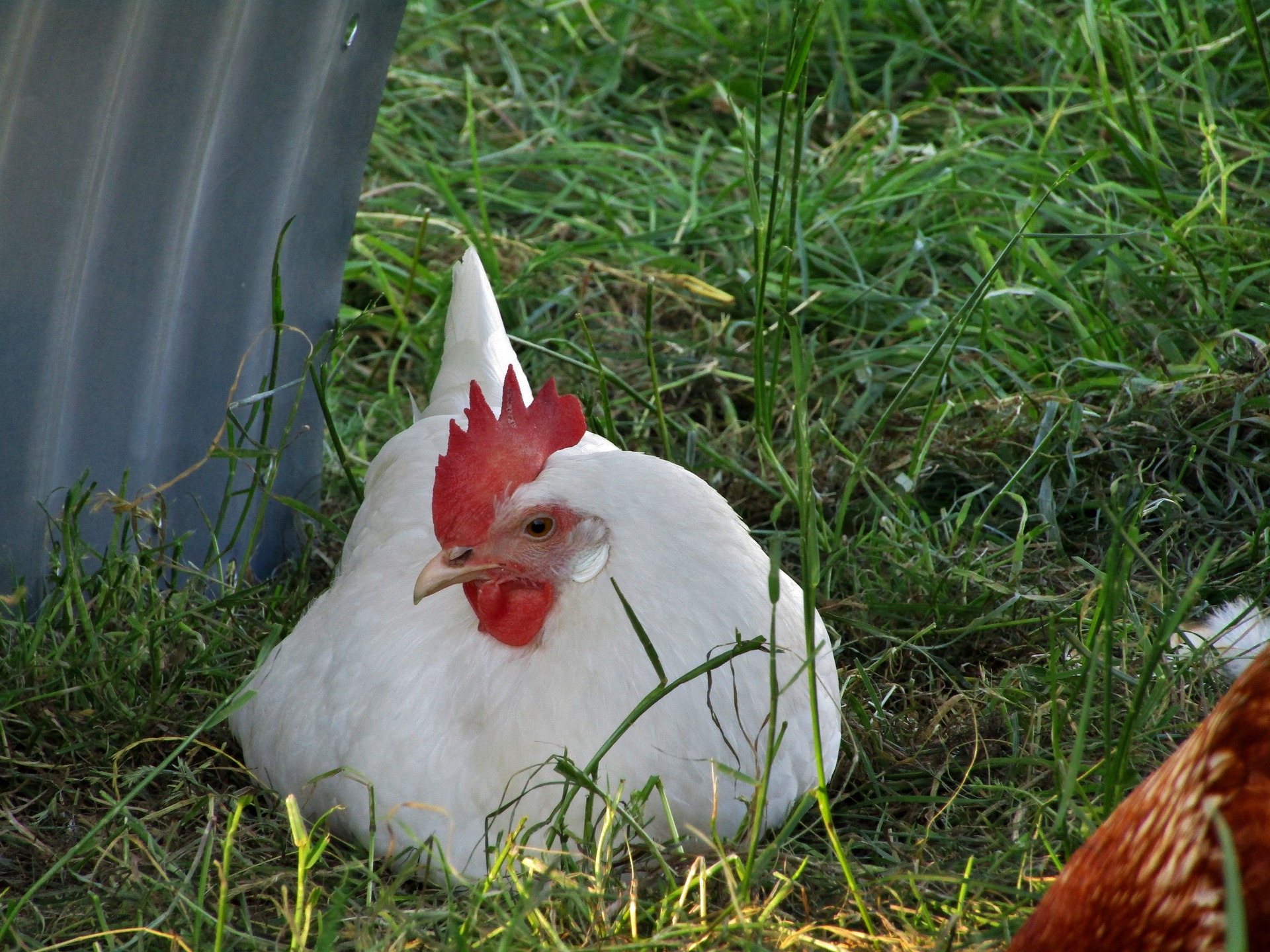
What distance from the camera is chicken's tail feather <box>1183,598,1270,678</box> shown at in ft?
7.07

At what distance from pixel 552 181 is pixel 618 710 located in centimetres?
253

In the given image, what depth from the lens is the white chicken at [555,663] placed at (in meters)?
1.77

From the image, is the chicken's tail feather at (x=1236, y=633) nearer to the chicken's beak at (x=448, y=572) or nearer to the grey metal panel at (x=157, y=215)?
the chicken's beak at (x=448, y=572)

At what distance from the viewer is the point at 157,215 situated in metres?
2.30

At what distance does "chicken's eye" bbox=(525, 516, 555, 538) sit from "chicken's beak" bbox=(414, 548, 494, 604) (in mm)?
74

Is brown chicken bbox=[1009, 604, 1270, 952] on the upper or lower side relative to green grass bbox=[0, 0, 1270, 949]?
upper

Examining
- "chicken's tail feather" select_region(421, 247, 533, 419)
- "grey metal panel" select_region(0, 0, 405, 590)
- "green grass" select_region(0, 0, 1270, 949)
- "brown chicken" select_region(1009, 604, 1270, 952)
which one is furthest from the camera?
"chicken's tail feather" select_region(421, 247, 533, 419)

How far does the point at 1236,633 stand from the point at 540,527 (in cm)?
129

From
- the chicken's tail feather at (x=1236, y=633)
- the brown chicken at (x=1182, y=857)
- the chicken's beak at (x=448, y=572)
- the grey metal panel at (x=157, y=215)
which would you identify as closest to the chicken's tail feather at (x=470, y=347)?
the grey metal panel at (x=157, y=215)

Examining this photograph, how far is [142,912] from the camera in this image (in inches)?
68.0

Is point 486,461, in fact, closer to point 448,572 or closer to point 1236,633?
point 448,572

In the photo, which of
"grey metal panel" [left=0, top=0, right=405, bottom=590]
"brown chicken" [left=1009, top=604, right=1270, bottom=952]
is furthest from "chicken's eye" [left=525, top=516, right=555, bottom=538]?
"grey metal panel" [left=0, top=0, right=405, bottom=590]

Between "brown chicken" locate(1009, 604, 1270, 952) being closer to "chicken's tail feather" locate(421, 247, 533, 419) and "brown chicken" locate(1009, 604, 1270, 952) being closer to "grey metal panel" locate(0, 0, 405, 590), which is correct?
"chicken's tail feather" locate(421, 247, 533, 419)

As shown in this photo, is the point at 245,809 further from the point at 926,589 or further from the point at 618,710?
the point at 926,589
